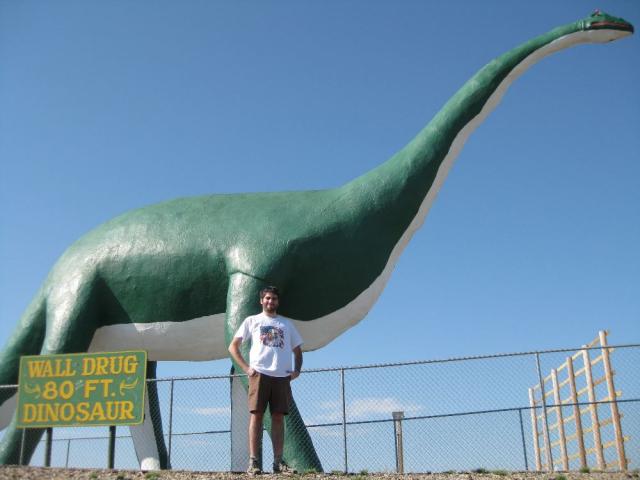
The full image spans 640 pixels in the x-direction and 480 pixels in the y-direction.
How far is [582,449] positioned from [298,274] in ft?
22.3

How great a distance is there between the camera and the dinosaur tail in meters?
7.99

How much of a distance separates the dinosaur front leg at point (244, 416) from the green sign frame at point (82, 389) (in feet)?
3.12

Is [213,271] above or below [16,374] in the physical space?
above

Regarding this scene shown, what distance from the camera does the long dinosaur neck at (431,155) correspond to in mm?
7566

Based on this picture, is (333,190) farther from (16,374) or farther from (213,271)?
(16,374)

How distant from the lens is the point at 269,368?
17.0ft

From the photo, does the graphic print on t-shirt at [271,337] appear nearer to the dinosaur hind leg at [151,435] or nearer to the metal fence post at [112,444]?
the metal fence post at [112,444]

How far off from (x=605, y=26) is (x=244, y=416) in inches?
233

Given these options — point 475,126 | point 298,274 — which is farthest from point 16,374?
point 475,126

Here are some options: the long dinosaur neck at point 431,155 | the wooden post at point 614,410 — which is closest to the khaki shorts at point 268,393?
the long dinosaur neck at point 431,155

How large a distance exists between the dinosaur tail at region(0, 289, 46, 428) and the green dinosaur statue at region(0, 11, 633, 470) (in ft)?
0.04

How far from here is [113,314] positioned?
7645 millimetres

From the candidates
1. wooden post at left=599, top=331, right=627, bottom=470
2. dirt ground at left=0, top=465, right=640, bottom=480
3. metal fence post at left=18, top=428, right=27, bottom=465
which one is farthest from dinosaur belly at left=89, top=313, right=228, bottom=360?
wooden post at left=599, top=331, right=627, bottom=470

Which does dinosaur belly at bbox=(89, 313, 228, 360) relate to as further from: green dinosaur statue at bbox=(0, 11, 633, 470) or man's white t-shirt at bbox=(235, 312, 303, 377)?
man's white t-shirt at bbox=(235, 312, 303, 377)
